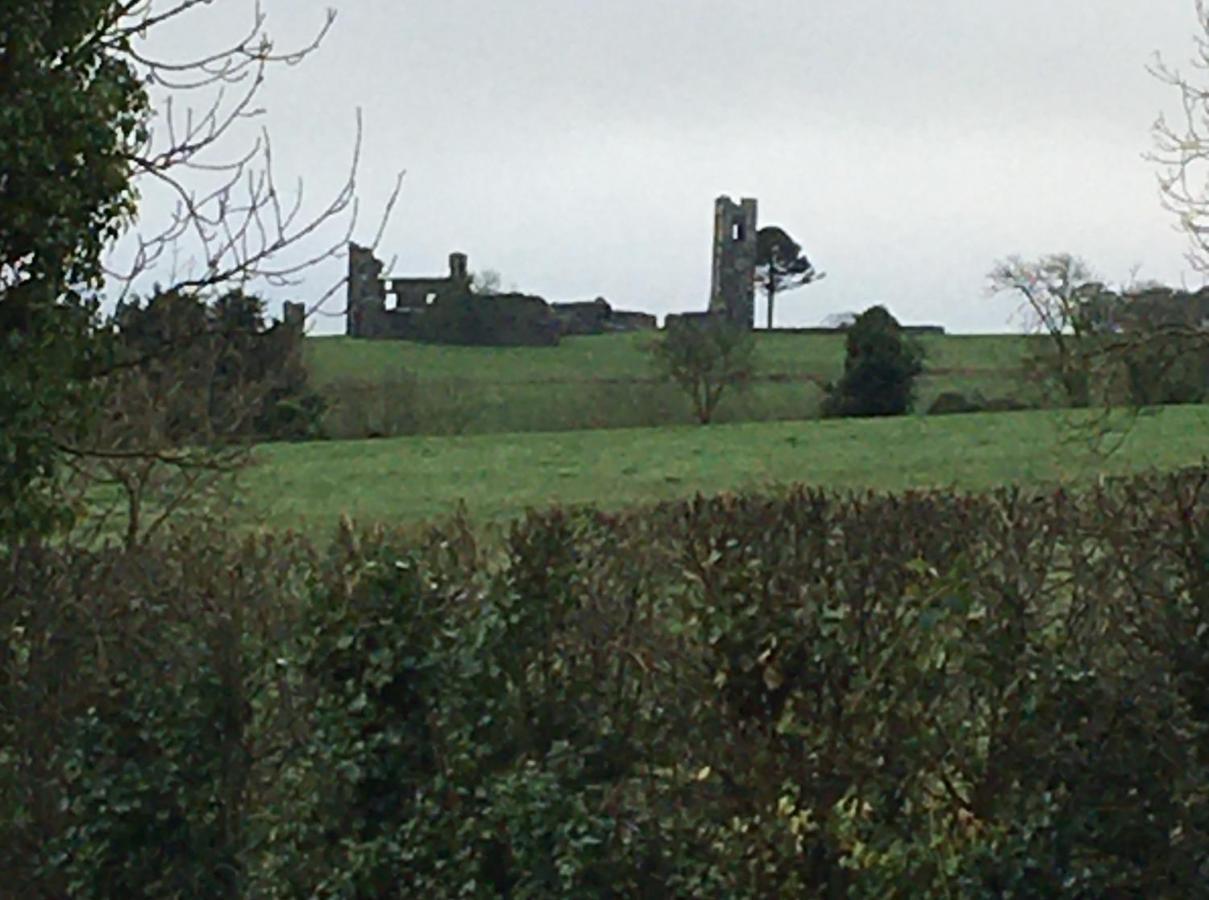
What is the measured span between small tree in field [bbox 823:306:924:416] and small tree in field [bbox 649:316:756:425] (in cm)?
269

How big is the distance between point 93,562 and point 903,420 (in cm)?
3636

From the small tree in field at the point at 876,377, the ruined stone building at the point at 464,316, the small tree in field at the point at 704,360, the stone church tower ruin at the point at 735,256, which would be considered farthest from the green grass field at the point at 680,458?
the stone church tower ruin at the point at 735,256

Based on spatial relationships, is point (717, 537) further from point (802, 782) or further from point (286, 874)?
point (286, 874)

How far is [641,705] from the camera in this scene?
6.81 m

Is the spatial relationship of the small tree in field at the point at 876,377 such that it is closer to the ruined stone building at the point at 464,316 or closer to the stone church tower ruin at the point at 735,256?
the ruined stone building at the point at 464,316

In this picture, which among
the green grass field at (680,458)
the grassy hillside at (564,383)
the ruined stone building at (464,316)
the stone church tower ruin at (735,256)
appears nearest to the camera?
the green grass field at (680,458)

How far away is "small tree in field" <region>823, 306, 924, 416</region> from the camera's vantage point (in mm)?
49531

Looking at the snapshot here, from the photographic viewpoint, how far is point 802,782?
6.51m

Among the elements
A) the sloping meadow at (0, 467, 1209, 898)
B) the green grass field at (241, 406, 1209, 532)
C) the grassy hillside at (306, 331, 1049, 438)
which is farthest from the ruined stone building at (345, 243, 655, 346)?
the sloping meadow at (0, 467, 1209, 898)

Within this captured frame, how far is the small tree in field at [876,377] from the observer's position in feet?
163

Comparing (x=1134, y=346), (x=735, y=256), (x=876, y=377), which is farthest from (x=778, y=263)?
(x=1134, y=346)

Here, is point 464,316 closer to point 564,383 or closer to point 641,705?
point 564,383

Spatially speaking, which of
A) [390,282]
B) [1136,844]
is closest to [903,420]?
[390,282]

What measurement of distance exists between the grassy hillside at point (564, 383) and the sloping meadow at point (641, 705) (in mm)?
32352
